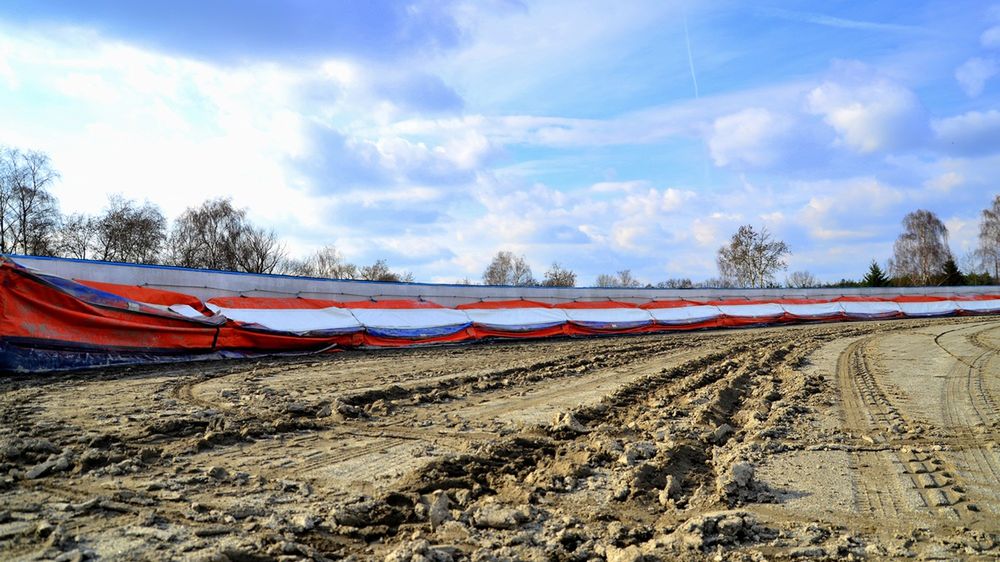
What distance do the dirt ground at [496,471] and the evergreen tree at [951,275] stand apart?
205ft

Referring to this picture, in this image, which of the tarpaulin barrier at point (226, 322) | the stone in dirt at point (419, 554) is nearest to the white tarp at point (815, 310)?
the tarpaulin barrier at point (226, 322)

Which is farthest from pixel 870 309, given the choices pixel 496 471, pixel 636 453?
pixel 496 471

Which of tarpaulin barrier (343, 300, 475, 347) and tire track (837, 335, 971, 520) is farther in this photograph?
tarpaulin barrier (343, 300, 475, 347)

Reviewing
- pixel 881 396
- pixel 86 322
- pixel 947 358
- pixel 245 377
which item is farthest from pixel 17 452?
pixel 947 358

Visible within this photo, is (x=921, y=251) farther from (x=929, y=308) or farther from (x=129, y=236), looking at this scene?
(x=129, y=236)

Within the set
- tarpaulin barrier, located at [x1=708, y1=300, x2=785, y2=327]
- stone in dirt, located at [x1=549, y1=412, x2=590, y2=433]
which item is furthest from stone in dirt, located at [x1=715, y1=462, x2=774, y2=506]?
tarpaulin barrier, located at [x1=708, y1=300, x2=785, y2=327]

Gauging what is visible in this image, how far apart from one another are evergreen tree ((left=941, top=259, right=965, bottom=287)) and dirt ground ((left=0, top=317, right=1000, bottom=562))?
62593 millimetres

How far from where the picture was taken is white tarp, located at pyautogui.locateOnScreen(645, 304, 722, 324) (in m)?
25.4

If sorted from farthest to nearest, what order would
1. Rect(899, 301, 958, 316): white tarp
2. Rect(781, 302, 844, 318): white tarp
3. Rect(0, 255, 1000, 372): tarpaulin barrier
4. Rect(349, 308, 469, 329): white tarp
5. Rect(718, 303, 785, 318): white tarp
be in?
Rect(899, 301, 958, 316): white tarp → Rect(781, 302, 844, 318): white tarp → Rect(718, 303, 785, 318): white tarp → Rect(349, 308, 469, 329): white tarp → Rect(0, 255, 1000, 372): tarpaulin barrier

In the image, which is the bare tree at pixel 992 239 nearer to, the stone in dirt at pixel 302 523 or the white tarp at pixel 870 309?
the white tarp at pixel 870 309

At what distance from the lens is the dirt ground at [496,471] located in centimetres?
325

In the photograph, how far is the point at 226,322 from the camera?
13469 mm

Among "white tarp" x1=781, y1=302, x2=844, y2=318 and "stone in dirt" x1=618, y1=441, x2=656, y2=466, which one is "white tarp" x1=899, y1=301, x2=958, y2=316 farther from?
"stone in dirt" x1=618, y1=441, x2=656, y2=466

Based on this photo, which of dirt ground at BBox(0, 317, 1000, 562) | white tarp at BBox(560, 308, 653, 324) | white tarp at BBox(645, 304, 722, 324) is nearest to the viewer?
dirt ground at BBox(0, 317, 1000, 562)
